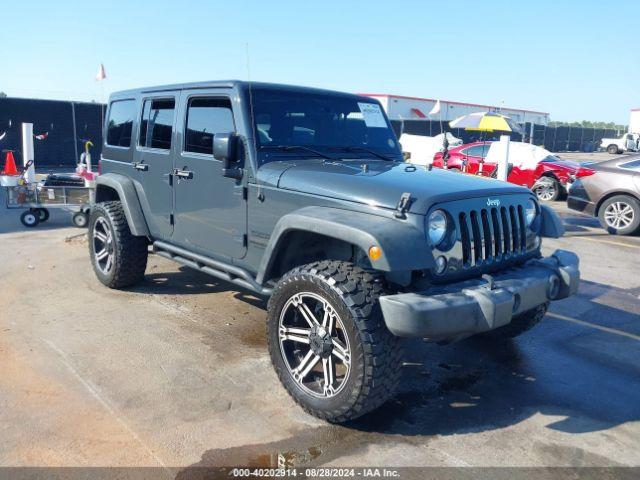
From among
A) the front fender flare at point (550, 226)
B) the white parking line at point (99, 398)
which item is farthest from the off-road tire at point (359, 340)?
the front fender flare at point (550, 226)

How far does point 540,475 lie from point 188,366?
2490 millimetres

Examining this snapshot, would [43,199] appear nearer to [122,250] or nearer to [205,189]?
[122,250]

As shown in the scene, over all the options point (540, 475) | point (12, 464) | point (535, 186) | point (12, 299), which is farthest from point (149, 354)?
point (535, 186)

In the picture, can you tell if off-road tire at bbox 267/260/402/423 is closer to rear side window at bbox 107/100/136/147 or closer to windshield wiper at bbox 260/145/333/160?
windshield wiper at bbox 260/145/333/160

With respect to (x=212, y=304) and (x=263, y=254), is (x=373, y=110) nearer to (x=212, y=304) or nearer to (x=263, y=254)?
(x=263, y=254)

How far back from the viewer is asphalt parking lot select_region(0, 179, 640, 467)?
3131mm

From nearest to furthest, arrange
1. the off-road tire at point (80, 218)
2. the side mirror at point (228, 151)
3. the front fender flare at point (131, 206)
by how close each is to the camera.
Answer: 1. the side mirror at point (228, 151)
2. the front fender flare at point (131, 206)
3. the off-road tire at point (80, 218)

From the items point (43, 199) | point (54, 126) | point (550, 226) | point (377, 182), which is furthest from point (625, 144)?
point (377, 182)

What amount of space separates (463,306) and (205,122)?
2692 millimetres

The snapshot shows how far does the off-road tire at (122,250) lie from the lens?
18.4ft

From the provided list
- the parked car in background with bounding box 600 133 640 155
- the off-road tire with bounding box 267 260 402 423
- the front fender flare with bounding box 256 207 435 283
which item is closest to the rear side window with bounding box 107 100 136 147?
the front fender flare with bounding box 256 207 435 283

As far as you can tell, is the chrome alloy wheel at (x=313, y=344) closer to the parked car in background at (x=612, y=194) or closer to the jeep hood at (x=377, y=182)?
the jeep hood at (x=377, y=182)

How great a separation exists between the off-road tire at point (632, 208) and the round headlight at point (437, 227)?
8.48 meters

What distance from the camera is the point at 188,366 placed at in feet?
13.7
